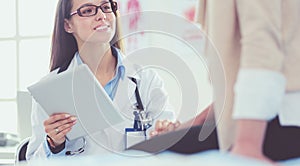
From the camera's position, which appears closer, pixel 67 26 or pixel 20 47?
pixel 67 26

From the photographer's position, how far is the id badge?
0.81 metres

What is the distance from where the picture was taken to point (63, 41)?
92cm

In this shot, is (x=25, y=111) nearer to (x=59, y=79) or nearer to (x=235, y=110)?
(x=59, y=79)

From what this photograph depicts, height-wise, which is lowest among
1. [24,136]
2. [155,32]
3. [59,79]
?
[24,136]

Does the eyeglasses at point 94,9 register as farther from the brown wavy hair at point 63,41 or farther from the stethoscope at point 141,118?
the stethoscope at point 141,118

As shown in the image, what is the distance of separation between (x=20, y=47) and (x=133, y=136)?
56cm

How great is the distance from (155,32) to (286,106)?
0.29 m

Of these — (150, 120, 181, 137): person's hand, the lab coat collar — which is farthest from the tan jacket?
the lab coat collar

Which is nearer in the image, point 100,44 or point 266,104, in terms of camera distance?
point 266,104

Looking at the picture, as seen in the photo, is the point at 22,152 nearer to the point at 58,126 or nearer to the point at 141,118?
the point at 58,126

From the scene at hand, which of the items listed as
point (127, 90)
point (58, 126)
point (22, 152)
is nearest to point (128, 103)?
point (127, 90)

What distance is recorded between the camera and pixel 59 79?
0.86 m

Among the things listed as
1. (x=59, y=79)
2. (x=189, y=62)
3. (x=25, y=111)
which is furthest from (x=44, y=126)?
(x=189, y=62)

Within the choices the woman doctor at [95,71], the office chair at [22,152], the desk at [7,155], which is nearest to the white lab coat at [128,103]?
the woman doctor at [95,71]
